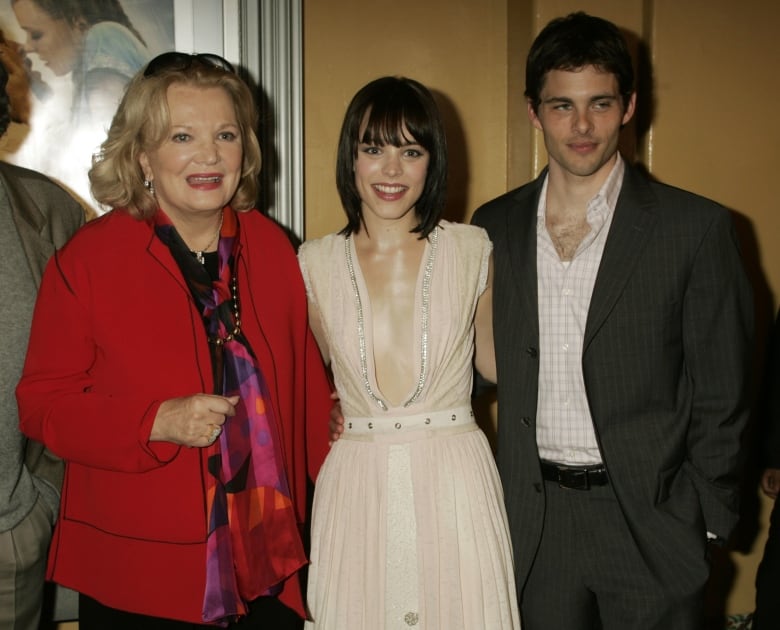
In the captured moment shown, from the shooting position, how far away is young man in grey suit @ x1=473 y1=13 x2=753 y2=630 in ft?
6.61

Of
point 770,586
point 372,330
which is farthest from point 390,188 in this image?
point 770,586

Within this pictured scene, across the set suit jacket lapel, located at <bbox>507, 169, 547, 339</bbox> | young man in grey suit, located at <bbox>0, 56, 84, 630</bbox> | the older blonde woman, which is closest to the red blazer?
the older blonde woman

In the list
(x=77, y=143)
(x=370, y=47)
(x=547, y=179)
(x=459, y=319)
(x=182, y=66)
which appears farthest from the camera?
(x=370, y=47)

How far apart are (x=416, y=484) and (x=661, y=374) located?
25.2 inches

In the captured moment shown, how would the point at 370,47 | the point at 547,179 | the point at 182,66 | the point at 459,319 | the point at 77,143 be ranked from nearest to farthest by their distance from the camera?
the point at 182,66 → the point at 459,319 → the point at 547,179 → the point at 77,143 → the point at 370,47

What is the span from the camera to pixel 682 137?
10.3 feet

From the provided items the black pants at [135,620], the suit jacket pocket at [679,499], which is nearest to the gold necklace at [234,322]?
the black pants at [135,620]

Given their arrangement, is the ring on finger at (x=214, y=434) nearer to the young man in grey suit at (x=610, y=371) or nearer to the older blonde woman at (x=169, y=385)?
the older blonde woman at (x=169, y=385)

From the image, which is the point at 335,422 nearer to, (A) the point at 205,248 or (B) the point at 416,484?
(B) the point at 416,484

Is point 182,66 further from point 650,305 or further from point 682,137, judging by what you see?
point 682,137

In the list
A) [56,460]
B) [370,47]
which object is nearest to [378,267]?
[56,460]

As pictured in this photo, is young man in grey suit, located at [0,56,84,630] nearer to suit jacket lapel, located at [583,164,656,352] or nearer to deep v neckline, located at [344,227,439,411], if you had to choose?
deep v neckline, located at [344,227,439,411]

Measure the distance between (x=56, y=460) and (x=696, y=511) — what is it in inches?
62.0

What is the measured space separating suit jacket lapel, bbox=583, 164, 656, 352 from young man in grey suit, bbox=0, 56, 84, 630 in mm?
1318
